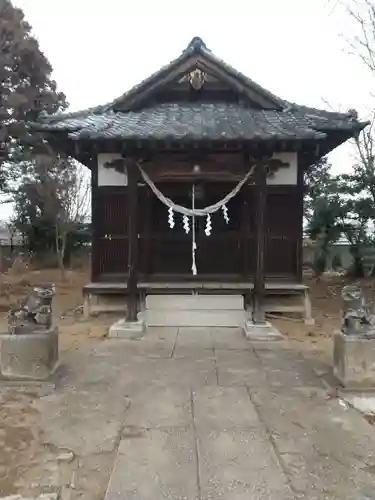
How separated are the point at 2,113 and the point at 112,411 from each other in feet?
47.9

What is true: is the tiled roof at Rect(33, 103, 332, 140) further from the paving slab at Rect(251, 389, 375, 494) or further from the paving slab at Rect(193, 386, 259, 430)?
the paving slab at Rect(251, 389, 375, 494)

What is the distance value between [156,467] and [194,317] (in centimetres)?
601

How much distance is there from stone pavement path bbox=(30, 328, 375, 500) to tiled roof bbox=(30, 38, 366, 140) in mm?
3533

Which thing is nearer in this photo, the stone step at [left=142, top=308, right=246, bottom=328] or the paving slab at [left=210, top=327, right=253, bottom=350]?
the paving slab at [left=210, top=327, right=253, bottom=350]

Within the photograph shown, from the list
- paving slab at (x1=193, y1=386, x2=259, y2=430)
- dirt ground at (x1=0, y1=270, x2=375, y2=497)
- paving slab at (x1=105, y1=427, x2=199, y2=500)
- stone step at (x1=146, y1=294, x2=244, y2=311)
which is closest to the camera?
paving slab at (x1=105, y1=427, x2=199, y2=500)

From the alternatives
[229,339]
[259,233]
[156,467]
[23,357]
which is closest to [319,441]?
[156,467]

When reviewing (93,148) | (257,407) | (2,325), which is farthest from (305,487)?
(2,325)

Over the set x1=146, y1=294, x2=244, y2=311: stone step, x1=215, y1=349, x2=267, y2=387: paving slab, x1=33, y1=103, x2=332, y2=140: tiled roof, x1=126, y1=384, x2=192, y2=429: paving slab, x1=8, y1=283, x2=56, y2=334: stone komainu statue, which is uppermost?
x1=33, y1=103, x2=332, y2=140: tiled roof

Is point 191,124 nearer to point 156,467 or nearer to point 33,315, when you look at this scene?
point 33,315

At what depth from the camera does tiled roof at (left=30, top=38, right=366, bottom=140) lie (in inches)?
324

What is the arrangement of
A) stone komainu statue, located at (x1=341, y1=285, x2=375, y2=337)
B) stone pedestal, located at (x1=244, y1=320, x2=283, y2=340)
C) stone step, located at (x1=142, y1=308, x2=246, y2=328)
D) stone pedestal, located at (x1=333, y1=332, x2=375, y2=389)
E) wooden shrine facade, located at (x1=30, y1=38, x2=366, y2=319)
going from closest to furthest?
1. stone pedestal, located at (x1=333, y1=332, x2=375, y2=389)
2. stone komainu statue, located at (x1=341, y1=285, x2=375, y2=337)
3. stone pedestal, located at (x1=244, y1=320, x2=283, y2=340)
4. stone step, located at (x1=142, y1=308, x2=246, y2=328)
5. wooden shrine facade, located at (x1=30, y1=38, x2=366, y2=319)

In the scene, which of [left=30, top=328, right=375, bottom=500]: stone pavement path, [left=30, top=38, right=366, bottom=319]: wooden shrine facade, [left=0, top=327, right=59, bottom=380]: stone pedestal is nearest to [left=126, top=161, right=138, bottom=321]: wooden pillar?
[left=30, top=38, right=366, bottom=319]: wooden shrine facade

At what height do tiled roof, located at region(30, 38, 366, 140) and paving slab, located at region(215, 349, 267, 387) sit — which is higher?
tiled roof, located at region(30, 38, 366, 140)

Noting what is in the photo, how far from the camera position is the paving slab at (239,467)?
3.45m
